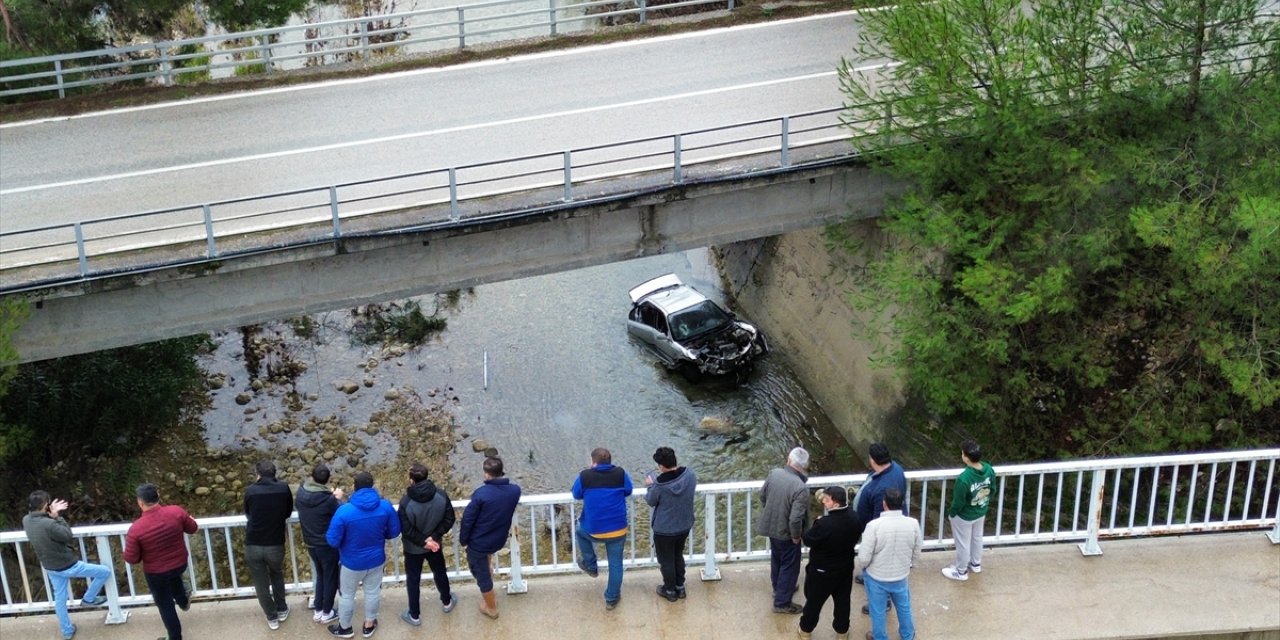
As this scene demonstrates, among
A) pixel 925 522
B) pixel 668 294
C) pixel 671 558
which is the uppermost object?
pixel 671 558

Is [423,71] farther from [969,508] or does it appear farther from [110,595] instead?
[969,508]

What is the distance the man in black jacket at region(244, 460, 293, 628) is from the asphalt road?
7.04 metres

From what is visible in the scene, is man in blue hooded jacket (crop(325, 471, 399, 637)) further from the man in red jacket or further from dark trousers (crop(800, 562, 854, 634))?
dark trousers (crop(800, 562, 854, 634))

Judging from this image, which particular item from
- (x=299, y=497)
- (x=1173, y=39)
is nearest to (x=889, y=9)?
(x=1173, y=39)

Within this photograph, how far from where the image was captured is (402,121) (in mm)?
17969

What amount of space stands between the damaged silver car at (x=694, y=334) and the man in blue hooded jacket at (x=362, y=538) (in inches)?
424

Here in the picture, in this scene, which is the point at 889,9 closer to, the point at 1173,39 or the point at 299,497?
the point at 1173,39

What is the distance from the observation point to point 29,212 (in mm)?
15469

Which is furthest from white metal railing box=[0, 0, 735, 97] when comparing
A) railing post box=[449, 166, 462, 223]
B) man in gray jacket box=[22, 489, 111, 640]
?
man in gray jacket box=[22, 489, 111, 640]

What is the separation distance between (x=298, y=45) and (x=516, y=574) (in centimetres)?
1609

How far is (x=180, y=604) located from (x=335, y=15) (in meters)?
21.6

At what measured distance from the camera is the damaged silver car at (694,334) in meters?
20.3

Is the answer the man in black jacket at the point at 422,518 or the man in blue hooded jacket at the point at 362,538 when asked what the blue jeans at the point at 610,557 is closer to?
the man in black jacket at the point at 422,518

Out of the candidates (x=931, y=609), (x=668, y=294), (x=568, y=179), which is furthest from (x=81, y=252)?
(x=668, y=294)
